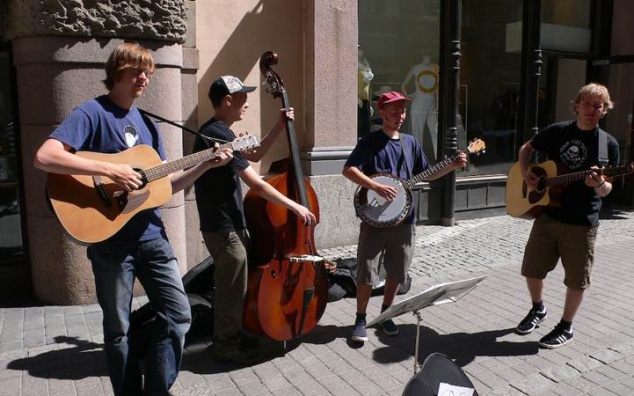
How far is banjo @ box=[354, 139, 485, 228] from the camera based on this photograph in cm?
405

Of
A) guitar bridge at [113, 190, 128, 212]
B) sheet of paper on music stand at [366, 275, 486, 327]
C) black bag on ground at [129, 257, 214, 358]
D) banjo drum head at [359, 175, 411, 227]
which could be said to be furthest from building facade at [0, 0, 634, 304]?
sheet of paper on music stand at [366, 275, 486, 327]

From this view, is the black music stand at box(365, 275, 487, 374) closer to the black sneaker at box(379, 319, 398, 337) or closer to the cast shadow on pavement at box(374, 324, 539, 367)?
the cast shadow on pavement at box(374, 324, 539, 367)

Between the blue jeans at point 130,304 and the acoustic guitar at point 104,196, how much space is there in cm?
19

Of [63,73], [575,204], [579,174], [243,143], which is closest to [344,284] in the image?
[575,204]

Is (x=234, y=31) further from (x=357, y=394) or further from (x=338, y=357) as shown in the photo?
(x=357, y=394)

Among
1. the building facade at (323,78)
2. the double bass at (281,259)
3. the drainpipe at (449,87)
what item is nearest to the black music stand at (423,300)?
the double bass at (281,259)

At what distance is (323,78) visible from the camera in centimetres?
684

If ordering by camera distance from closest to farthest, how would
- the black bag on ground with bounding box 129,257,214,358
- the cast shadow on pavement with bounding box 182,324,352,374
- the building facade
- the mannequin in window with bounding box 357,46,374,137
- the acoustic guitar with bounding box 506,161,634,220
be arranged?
the black bag on ground with bounding box 129,257,214,358 < the cast shadow on pavement with bounding box 182,324,352,374 < the acoustic guitar with bounding box 506,161,634,220 < the building facade < the mannequin in window with bounding box 357,46,374,137

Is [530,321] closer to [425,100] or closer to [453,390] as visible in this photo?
[453,390]

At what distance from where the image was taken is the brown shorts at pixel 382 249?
13.9 feet

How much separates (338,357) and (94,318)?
2.09 m

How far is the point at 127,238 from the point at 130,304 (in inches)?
14.8

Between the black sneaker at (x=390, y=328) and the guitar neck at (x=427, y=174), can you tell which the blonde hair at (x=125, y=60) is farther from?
the black sneaker at (x=390, y=328)

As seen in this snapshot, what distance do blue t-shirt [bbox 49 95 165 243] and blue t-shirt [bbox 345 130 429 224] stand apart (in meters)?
1.64
